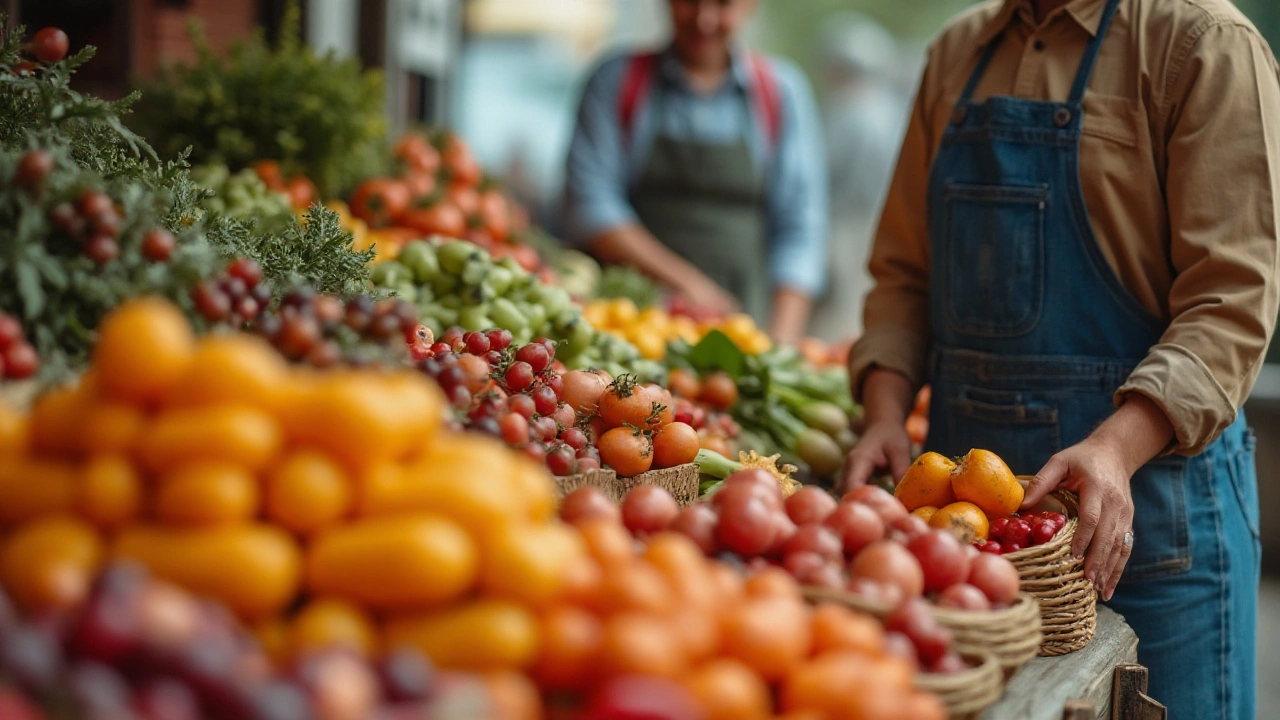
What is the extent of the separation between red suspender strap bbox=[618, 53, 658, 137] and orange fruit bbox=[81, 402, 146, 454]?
11.9 feet

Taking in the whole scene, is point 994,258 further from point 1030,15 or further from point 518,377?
point 518,377

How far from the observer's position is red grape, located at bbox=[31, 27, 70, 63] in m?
1.84

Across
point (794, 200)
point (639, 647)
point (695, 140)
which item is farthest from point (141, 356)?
point (794, 200)

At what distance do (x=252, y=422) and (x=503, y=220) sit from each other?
2982mm

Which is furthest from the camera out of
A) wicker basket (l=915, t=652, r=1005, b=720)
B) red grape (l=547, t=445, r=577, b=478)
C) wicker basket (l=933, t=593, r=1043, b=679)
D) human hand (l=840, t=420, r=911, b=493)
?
human hand (l=840, t=420, r=911, b=493)

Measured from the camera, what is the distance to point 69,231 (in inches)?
57.6

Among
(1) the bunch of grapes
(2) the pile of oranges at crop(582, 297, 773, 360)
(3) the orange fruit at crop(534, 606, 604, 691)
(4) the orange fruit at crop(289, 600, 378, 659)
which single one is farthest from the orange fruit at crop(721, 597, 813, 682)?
(2) the pile of oranges at crop(582, 297, 773, 360)

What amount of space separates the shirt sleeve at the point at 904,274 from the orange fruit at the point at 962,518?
26.6 inches

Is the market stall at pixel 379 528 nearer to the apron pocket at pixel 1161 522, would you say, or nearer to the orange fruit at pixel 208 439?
the orange fruit at pixel 208 439

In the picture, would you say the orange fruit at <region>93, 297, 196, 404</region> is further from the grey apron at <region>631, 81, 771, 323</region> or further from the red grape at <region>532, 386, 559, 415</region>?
the grey apron at <region>631, 81, 771, 323</region>

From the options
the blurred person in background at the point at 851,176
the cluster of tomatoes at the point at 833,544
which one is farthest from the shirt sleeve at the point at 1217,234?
the blurred person in background at the point at 851,176

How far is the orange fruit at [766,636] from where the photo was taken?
1.16 m

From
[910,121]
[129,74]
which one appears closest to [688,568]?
[910,121]

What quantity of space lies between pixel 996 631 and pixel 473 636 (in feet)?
2.39
